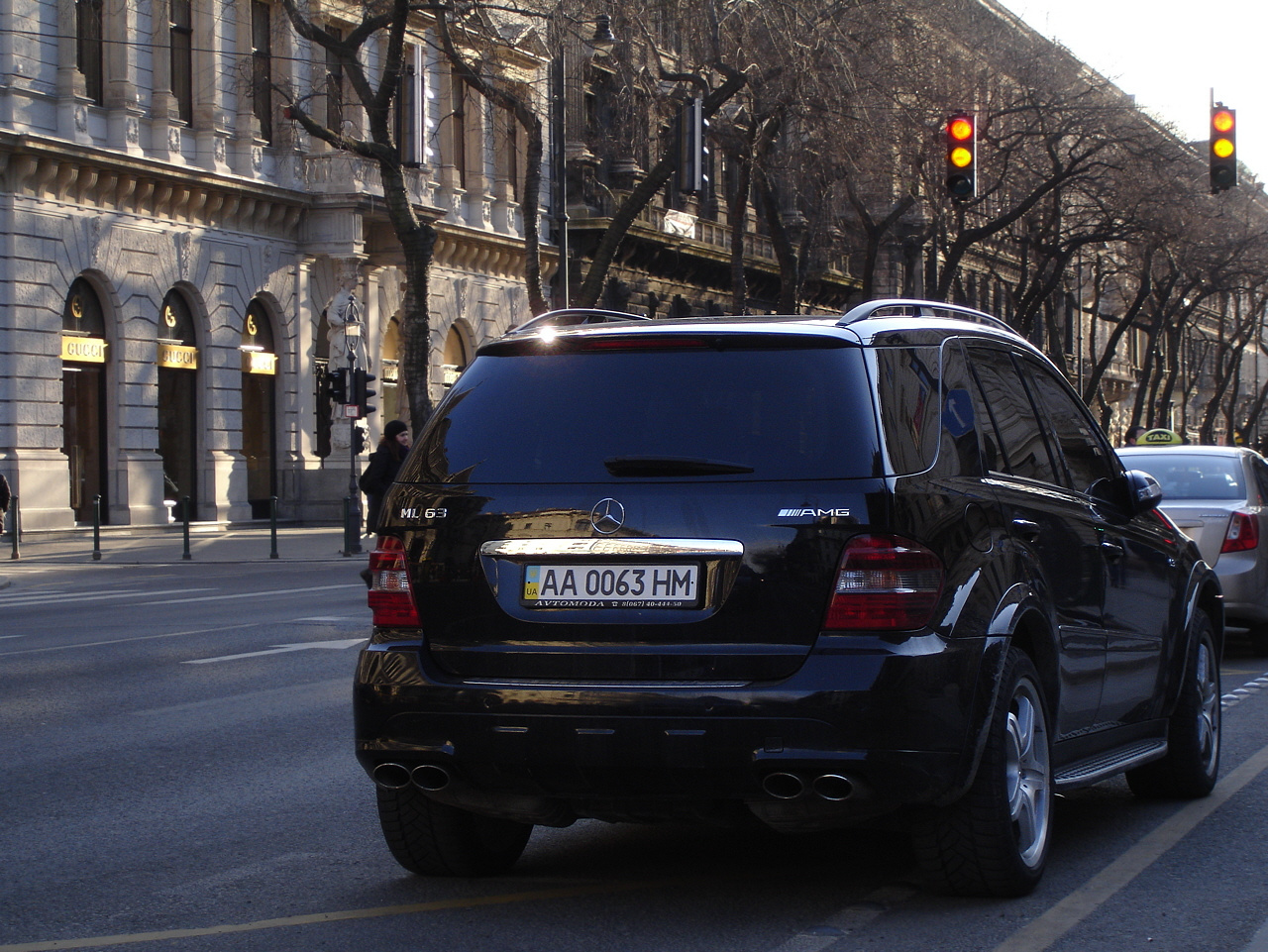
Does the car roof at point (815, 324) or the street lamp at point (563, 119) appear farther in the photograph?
Answer: the street lamp at point (563, 119)

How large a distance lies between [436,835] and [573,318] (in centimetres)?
173

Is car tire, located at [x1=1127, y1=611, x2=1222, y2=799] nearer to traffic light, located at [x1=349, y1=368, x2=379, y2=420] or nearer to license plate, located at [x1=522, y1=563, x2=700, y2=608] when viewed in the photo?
license plate, located at [x1=522, y1=563, x2=700, y2=608]

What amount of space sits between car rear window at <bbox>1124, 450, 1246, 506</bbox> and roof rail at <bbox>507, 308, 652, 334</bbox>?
772 cm

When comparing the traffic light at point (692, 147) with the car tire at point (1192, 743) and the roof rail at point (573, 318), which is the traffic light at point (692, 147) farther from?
the roof rail at point (573, 318)

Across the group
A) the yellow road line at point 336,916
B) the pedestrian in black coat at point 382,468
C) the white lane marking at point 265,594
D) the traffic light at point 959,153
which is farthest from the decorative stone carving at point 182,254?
the yellow road line at point 336,916

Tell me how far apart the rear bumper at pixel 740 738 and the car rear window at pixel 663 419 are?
552 millimetres

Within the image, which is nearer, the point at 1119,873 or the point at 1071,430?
the point at 1119,873

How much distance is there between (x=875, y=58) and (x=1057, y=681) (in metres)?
25.1

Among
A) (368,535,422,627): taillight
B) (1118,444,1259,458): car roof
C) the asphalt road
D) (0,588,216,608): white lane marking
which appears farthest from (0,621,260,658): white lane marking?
(368,535,422,627): taillight

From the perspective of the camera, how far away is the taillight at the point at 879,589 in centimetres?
481

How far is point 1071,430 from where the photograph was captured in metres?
6.60

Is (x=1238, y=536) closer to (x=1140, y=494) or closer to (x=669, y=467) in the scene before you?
(x=1140, y=494)

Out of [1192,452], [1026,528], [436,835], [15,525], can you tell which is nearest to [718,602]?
[1026,528]

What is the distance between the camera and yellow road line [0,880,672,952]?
5012 millimetres
